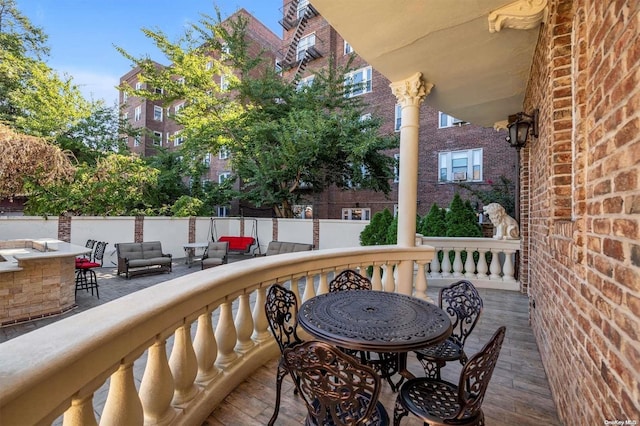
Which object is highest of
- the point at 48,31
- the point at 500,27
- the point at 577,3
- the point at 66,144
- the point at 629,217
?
the point at 48,31

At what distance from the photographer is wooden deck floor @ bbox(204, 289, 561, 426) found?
1.95 meters

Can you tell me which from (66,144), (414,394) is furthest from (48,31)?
(414,394)

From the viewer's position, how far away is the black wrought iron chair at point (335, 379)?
122 cm

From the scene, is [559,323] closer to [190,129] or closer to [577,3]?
[577,3]

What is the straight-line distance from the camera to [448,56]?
3197 millimetres

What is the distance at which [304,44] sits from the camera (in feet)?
51.9

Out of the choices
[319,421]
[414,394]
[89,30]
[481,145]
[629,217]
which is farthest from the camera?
[481,145]

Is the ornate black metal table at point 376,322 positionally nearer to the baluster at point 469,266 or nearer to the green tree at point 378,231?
the baluster at point 469,266

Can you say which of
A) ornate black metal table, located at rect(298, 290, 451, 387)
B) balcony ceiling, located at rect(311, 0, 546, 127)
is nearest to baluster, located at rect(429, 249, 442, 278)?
balcony ceiling, located at rect(311, 0, 546, 127)

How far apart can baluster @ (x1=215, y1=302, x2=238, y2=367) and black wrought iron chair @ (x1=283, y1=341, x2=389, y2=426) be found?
0.91 meters

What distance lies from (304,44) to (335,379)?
1761 centimetres

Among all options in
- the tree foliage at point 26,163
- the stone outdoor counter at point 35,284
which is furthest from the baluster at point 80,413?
the tree foliage at point 26,163

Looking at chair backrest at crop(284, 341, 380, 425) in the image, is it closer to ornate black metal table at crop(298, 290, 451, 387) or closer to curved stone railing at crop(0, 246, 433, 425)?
ornate black metal table at crop(298, 290, 451, 387)

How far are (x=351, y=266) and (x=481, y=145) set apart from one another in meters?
10.9
